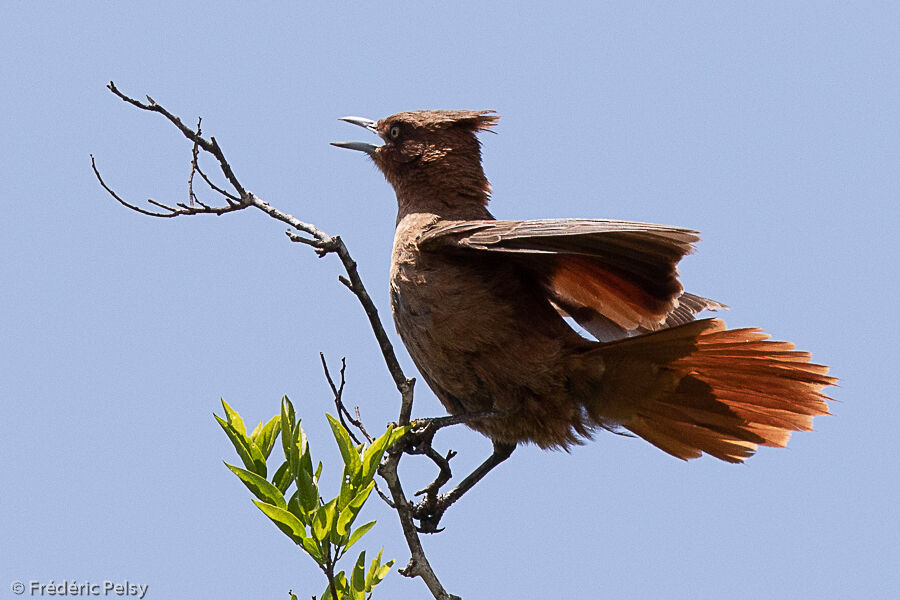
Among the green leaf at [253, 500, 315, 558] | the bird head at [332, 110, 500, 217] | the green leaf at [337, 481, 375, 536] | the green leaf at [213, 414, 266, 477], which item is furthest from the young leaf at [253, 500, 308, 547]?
the bird head at [332, 110, 500, 217]

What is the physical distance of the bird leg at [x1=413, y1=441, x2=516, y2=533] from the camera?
4.91m

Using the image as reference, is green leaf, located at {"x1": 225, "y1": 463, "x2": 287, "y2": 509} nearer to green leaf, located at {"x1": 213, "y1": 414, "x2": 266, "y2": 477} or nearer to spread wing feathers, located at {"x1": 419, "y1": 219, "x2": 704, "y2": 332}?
green leaf, located at {"x1": 213, "y1": 414, "x2": 266, "y2": 477}

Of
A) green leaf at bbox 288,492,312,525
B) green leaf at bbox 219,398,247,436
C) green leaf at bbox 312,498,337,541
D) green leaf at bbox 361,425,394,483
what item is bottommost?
green leaf at bbox 312,498,337,541

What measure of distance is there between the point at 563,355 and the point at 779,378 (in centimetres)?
91

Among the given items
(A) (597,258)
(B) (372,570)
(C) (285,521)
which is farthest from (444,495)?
(A) (597,258)

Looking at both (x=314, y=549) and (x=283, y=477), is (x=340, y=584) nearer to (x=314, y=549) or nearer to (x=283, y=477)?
(x=314, y=549)

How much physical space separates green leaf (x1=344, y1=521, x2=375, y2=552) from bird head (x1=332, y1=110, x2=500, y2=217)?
5.46 feet

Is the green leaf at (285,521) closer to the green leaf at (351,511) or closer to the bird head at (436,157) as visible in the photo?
the green leaf at (351,511)

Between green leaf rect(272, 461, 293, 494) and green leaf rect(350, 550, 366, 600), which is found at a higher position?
green leaf rect(272, 461, 293, 494)

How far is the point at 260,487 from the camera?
3965mm

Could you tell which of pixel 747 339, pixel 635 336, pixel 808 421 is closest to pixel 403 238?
pixel 635 336

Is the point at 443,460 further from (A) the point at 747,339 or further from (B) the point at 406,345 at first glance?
(A) the point at 747,339

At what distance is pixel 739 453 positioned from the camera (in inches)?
179

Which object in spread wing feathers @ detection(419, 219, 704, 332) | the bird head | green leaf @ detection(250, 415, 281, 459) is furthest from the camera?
the bird head
